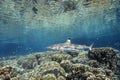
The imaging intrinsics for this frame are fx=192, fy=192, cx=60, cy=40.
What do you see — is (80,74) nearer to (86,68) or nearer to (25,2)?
(86,68)

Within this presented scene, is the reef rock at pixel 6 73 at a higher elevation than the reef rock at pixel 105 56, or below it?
higher

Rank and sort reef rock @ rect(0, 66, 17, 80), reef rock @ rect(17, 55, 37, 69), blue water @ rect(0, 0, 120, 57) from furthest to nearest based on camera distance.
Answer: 1. blue water @ rect(0, 0, 120, 57)
2. reef rock @ rect(17, 55, 37, 69)
3. reef rock @ rect(0, 66, 17, 80)

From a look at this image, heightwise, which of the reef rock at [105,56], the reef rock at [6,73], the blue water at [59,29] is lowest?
the blue water at [59,29]

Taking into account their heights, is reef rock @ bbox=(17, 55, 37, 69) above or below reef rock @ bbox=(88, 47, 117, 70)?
below

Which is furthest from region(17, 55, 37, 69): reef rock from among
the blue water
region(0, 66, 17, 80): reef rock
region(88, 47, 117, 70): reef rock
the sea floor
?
the blue water

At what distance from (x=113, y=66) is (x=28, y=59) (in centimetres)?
764

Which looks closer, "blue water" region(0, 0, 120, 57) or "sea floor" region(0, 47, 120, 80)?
"sea floor" region(0, 47, 120, 80)

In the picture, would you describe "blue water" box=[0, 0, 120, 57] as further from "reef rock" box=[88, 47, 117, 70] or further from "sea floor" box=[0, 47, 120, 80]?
"sea floor" box=[0, 47, 120, 80]

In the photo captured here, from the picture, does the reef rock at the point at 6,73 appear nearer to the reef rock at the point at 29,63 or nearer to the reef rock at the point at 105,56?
the reef rock at the point at 105,56

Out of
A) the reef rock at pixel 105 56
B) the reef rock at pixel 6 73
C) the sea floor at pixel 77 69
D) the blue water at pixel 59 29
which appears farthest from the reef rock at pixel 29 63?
the blue water at pixel 59 29

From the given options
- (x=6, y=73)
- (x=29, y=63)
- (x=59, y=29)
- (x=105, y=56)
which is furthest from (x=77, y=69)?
(x=59, y=29)

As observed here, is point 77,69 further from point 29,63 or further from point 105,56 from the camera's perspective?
point 29,63

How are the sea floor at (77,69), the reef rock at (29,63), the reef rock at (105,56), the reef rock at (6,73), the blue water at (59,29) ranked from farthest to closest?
the blue water at (59,29)
the reef rock at (29,63)
the reef rock at (105,56)
the sea floor at (77,69)
the reef rock at (6,73)

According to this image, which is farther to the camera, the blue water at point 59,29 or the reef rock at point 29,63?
the blue water at point 59,29
